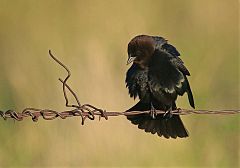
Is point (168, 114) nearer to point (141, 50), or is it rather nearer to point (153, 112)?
point (153, 112)

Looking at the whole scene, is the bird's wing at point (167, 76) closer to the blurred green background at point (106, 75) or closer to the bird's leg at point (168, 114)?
the bird's leg at point (168, 114)

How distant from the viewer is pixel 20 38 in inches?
207

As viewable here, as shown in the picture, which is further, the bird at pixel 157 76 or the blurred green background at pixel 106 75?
the blurred green background at pixel 106 75

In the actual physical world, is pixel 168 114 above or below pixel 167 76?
below

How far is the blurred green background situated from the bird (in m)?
0.42

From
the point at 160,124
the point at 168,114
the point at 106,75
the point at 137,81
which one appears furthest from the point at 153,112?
the point at 106,75

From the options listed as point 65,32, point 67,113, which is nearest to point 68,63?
point 65,32

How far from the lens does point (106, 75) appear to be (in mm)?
5074

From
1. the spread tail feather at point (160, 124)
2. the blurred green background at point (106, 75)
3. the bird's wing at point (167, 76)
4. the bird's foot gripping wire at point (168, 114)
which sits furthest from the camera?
the blurred green background at point (106, 75)

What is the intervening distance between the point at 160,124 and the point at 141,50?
1.52 feet

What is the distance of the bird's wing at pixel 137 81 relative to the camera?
4395 mm

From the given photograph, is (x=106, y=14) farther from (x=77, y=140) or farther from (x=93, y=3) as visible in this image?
(x=77, y=140)

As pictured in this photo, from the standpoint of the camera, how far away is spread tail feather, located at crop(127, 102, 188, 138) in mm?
4570

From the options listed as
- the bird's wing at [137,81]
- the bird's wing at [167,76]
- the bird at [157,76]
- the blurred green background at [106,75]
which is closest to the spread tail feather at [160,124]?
the bird at [157,76]
